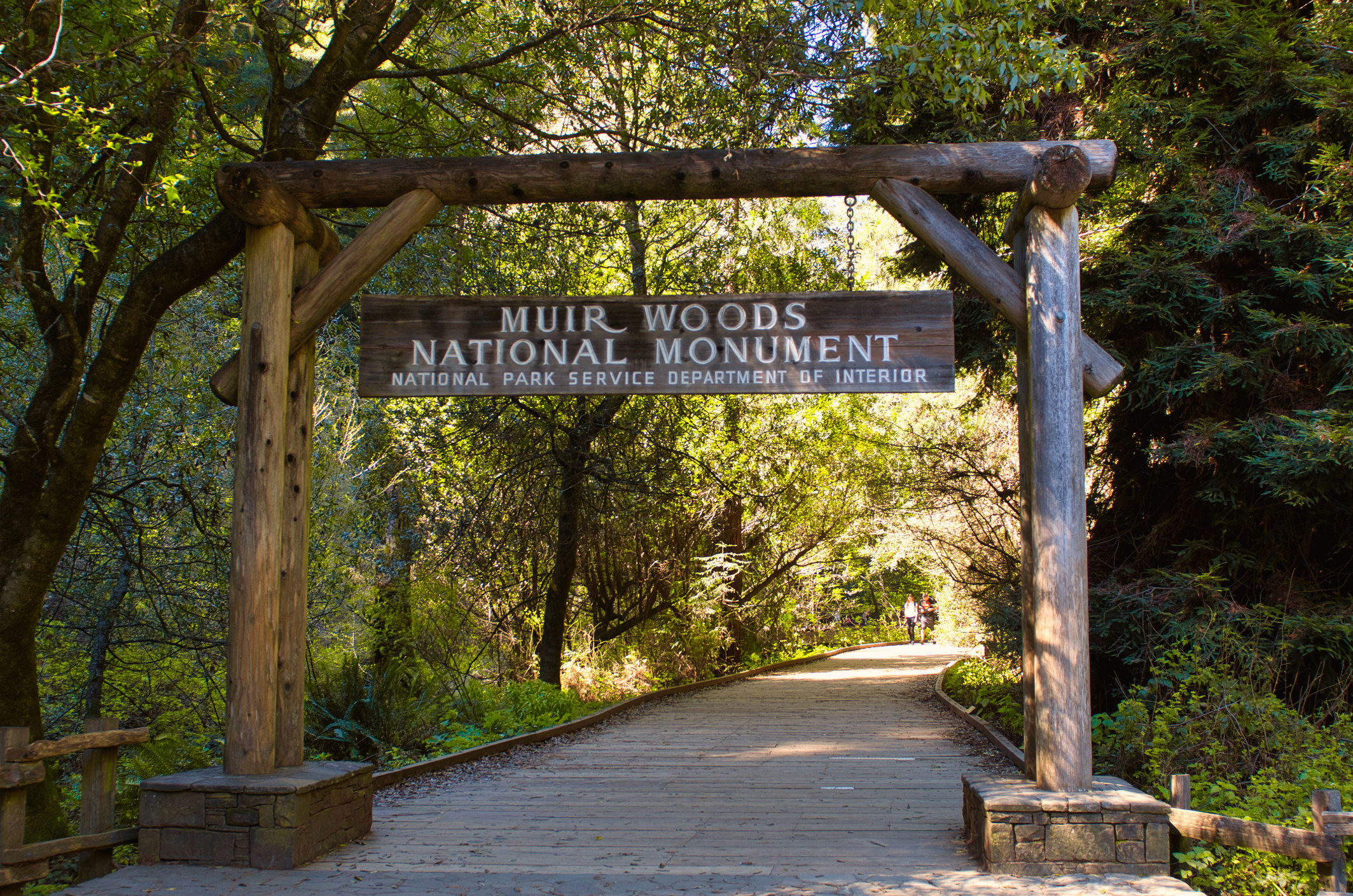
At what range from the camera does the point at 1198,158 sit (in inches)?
342

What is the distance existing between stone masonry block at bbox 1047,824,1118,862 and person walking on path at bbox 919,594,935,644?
28.1m

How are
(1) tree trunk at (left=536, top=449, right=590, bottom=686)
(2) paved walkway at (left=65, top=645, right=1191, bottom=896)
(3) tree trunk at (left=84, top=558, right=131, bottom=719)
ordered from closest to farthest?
1. (2) paved walkway at (left=65, top=645, right=1191, bottom=896)
2. (3) tree trunk at (left=84, top=558, right=131, bottom=719)
3. (1) tree trunk at (left=536, top=449, right=590, bottom=686)

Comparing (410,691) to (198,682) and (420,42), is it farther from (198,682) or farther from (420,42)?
(420,42)

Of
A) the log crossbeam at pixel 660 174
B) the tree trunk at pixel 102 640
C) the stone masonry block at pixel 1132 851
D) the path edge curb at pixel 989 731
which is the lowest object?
the path edge curb at pixel 989 731

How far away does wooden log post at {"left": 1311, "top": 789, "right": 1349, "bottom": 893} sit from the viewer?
390cm

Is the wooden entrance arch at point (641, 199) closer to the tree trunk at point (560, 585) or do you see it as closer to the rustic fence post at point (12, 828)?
the rustic fence post at point (12, 828)

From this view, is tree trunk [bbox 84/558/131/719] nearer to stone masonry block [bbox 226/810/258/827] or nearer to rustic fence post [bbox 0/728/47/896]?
stone masonry block [bbox 226/810/258/827]

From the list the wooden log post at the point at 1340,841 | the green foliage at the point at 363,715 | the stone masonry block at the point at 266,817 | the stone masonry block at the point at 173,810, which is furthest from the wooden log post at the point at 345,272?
the wooden log post at the point at 1340,841

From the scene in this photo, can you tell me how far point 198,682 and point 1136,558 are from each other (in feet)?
31.8

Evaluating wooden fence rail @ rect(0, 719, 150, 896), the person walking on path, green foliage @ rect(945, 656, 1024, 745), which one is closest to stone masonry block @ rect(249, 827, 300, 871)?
wooden fence rail @ rect(0, 719, 150, 896)

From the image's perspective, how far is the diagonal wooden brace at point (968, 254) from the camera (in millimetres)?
5125

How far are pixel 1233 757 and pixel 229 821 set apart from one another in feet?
19.2

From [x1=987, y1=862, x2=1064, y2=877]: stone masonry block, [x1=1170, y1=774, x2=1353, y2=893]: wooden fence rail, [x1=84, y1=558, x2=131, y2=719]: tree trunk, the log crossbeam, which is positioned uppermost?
the log crossbeam

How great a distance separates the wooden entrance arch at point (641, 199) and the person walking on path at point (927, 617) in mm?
27979
